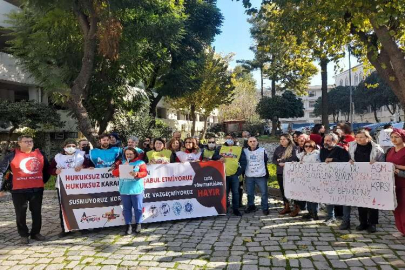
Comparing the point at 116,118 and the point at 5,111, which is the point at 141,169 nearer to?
the point at 5,111

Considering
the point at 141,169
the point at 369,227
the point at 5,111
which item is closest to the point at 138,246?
the point at 141,169

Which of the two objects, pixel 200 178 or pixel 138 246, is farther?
pixel 200 178

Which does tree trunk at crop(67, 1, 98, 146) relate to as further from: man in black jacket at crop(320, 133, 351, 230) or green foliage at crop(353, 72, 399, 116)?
green foliage at crop(353, 72, 399, 116)

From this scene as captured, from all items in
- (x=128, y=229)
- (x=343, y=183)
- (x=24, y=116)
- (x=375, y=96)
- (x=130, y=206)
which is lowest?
(x=128, y=229)

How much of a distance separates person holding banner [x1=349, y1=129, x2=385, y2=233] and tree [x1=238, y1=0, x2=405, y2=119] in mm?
2530

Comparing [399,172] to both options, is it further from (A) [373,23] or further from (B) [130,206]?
(B) [130,206]

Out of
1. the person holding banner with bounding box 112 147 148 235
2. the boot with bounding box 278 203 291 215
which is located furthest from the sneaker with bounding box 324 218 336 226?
the person holding banner with bounding box 112 147 148 235

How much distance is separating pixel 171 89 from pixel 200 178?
17.3 metres

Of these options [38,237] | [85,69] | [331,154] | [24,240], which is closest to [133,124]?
[85,69]

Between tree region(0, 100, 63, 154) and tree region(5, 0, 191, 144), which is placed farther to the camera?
tree region(0, 100, 63, 154)

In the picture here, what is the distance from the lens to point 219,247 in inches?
212

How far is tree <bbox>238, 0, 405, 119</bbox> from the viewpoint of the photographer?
7527 millimetres

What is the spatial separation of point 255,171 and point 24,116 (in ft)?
38.9

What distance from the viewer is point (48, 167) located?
20.8ft
